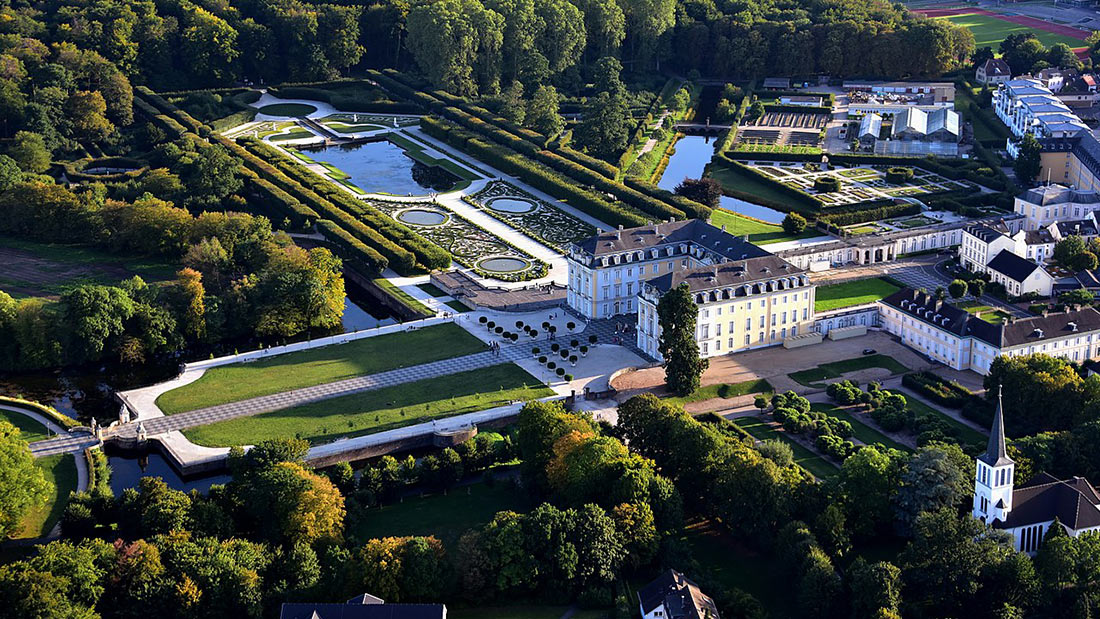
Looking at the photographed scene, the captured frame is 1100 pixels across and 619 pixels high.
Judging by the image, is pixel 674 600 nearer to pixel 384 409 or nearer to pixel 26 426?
pixel 384 409

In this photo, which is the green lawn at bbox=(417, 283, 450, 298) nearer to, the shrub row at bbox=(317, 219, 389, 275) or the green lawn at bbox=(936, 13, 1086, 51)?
the shrub row at bbox=(317, 219, 389, 275)

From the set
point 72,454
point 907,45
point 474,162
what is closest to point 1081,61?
point 907,45

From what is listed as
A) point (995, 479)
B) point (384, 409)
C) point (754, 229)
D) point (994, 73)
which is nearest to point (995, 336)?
point (995, 479)

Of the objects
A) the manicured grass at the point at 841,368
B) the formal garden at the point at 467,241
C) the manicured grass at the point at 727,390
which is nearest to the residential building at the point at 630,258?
the formal garden at the point at 467,241

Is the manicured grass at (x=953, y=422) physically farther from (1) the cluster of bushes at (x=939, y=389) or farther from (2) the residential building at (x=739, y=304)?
(2) the residential building at (x=739, y=304)

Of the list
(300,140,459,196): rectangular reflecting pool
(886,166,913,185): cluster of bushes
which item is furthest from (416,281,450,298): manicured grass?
(886,166,913,185): cluster of bushes

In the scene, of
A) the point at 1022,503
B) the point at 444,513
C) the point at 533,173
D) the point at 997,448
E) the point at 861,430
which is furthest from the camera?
the point at 533,173
